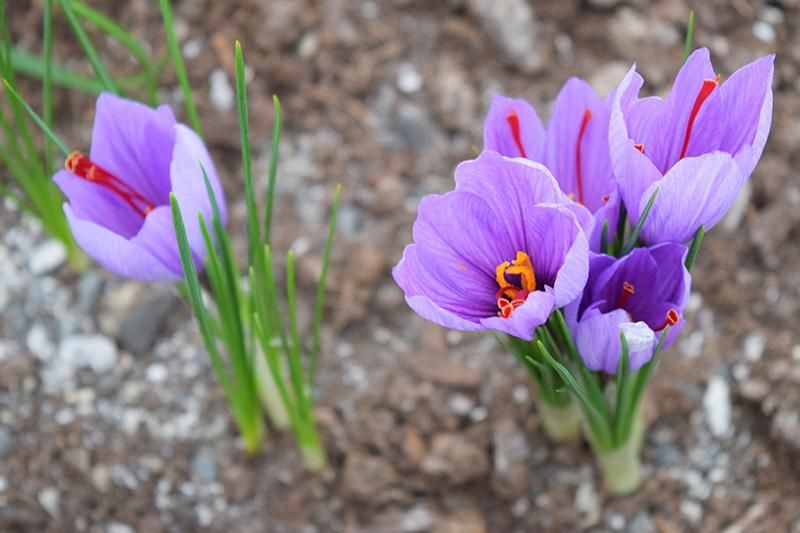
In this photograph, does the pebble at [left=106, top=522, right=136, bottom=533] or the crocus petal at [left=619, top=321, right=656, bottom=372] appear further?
the pebble at [left=106, top=522, right=136, bottom=533]

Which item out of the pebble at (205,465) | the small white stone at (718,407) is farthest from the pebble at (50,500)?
the small white stone at (718,407)

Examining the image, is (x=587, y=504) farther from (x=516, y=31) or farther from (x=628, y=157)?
(x=516, y=31)

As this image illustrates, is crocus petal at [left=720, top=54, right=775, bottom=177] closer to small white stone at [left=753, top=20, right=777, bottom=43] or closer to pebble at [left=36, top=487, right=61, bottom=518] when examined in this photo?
small white stone at [left=753, top=20, right=777, bottom=43]

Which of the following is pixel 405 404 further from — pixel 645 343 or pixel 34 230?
pixel 34 230

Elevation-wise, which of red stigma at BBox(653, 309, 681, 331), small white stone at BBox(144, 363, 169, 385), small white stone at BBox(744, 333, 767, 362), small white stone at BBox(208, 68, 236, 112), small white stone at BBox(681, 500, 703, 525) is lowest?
small white stone at BBox(681, 500, 703, 525)

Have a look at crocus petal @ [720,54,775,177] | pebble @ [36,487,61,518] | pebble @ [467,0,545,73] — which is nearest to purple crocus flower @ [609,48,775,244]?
crocus petal @ [720,54,775,177]

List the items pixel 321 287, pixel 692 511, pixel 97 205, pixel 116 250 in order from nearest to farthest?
pixel 116 250 → pixel 97 205 → pixel 321 287 → pixel 692 511

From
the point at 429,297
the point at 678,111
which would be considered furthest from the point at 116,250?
the point at 678,111

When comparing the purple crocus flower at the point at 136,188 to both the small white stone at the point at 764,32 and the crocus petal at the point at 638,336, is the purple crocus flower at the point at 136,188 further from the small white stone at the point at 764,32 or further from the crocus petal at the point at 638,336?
the small white stone at the point at 764,32
